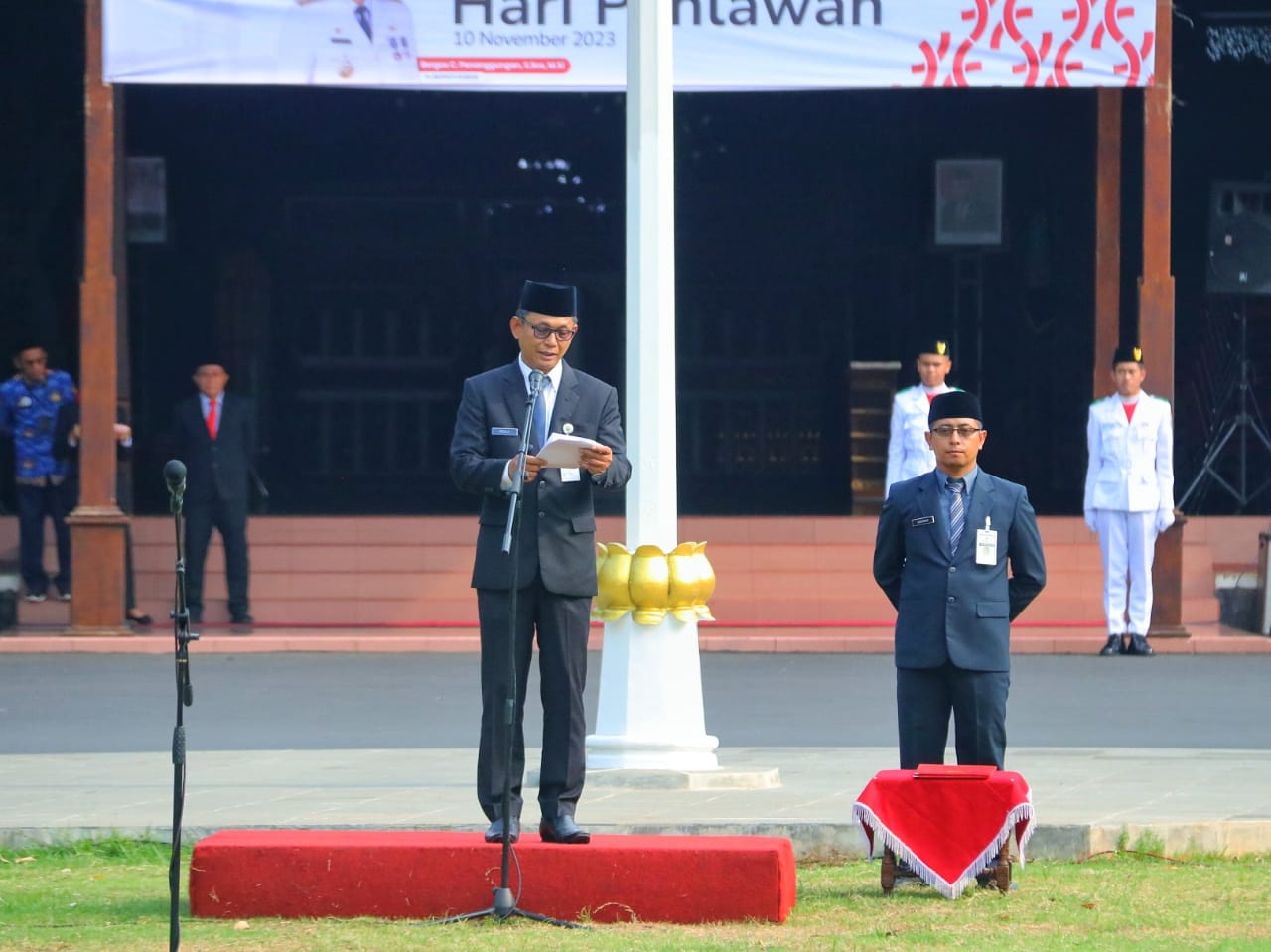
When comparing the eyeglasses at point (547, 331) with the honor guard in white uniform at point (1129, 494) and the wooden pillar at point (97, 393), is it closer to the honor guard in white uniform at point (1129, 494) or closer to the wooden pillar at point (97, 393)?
the honor guard in white uniform at point (1129, 494)

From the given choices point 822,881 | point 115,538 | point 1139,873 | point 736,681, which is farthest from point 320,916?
point 115,538

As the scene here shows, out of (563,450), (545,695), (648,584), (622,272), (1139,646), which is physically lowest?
(1139,646)

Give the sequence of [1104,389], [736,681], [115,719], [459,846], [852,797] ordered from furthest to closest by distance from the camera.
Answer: [1104,389] → [736,681] → [115,719] → [852,797] → [459,846]

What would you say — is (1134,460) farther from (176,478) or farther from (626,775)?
(176,478)

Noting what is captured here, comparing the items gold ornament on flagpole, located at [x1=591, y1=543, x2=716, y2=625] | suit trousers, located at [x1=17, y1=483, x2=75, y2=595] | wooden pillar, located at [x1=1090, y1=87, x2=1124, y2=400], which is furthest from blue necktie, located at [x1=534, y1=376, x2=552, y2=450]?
wooden pillar, located at [x1=1090, y1=87, x2=1124, y2=400]

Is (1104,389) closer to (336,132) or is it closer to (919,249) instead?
(919,249)

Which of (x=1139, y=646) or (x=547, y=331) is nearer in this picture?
(x=547, y=331)

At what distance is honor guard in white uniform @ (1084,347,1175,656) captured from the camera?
52.5ft

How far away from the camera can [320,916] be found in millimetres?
7211

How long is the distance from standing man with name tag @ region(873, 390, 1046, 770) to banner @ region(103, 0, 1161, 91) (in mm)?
8527

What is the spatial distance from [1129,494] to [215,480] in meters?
6.18

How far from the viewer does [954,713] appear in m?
→ 7.91

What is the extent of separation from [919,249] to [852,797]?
13.2 m

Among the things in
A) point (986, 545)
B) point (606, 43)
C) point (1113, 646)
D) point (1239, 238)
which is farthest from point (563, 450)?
point (1239, 238)
